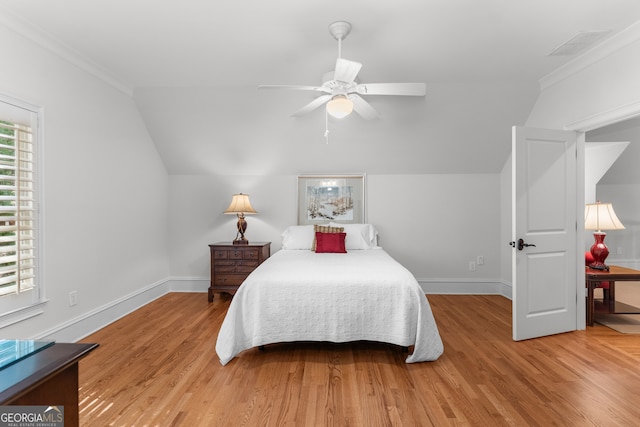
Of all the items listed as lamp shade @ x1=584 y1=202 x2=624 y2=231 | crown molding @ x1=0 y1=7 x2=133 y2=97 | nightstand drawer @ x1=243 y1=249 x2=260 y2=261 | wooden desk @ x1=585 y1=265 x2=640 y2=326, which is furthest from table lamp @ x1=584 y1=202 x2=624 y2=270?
crown molding @ x1=0 y1=7 x2=133 y2=97

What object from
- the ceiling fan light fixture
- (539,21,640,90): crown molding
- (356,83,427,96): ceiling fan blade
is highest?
(539,21,640,90): crown molding

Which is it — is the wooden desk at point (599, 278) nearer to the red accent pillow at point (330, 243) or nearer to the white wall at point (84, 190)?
the red accent pillow at point (330, 243)

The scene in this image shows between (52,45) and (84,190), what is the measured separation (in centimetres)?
124

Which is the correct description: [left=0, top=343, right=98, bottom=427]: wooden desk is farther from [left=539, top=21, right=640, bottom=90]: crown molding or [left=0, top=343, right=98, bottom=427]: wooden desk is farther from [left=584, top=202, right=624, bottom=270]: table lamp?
[left=584, top=202, right=624, bottom=270]: table lamp

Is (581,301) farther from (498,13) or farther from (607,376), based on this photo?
(498,13)

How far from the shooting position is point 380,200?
4.83 metres

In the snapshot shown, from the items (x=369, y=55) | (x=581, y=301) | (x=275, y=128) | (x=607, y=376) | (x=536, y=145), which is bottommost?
(x=607, y=376)

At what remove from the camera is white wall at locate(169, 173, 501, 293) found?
4785mm

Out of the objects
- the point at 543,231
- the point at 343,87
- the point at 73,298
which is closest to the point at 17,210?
the point at 73,298

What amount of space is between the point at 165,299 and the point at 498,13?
4650mm

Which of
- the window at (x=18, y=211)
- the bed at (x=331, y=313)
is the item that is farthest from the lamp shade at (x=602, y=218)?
the window at (x=18, y=211)

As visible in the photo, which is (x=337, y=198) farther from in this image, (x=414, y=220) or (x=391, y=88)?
(x=391, y=88)

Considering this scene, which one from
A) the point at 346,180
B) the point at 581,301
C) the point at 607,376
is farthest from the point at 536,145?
the point at 346,180

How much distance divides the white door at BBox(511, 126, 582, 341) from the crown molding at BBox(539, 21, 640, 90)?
2.06 feet
